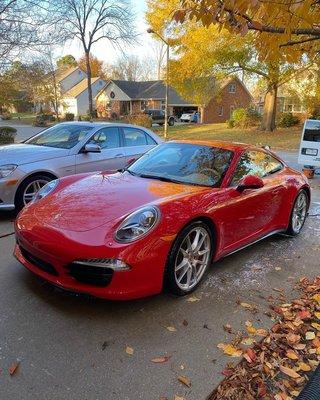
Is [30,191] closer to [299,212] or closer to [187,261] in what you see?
[187,261]

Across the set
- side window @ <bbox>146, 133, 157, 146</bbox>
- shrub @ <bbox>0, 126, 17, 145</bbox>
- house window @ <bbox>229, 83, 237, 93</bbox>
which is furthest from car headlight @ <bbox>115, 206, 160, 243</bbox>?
house window @ <bbox>229, 83, 237, 93</bbox>

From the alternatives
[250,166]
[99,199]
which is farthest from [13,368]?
[250,166]

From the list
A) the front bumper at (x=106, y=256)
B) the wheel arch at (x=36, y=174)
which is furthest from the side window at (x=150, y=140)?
the front bumper at (x=106, y=256)

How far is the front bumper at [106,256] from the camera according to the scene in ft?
9.88

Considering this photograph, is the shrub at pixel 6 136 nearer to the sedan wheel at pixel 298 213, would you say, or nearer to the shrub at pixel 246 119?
the sedan wheel at pixel 298 213

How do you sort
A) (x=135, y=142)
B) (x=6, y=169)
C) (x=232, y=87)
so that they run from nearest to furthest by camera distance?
(x=6, y=169)
(x=135, y=142)
(x=232, y=87)

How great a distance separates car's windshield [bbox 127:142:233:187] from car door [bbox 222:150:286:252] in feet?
0.64

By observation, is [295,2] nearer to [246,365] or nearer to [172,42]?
[246,365]

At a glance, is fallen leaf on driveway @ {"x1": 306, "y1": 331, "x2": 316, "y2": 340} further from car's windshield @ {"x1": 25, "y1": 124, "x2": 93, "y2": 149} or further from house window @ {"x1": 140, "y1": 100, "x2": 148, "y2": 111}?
house window @ {"x1": 140, "y1": 100, "x2": 148, "y2": 111}

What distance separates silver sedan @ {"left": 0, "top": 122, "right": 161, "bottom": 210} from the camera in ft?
18.5

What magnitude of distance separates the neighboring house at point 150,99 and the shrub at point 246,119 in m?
17.6

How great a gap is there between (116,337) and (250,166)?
267cm

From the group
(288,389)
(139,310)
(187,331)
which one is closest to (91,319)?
(139,310)

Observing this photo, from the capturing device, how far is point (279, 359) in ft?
9.35
